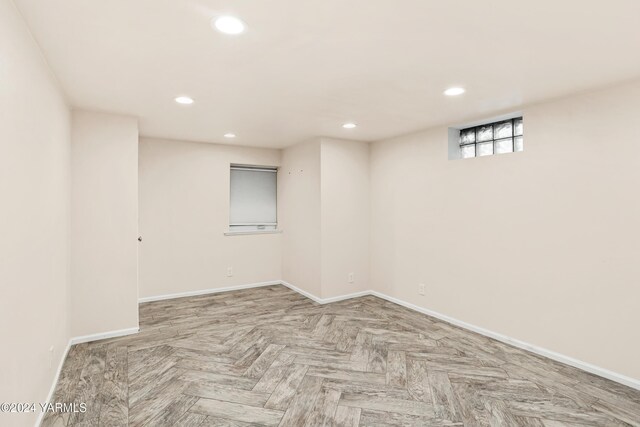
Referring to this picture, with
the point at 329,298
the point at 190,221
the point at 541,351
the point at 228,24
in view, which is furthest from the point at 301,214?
the point at 228,24

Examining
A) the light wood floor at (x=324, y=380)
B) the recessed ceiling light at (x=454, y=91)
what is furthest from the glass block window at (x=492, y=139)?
the light wood floor at (x=324, y=380)

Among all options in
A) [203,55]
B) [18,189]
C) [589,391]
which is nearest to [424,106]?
[203,55]

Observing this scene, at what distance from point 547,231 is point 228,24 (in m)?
3.08

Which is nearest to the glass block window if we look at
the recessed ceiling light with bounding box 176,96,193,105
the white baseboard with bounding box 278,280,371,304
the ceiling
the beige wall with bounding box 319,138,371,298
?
the ceiling

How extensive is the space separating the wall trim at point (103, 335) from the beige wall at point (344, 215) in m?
2.33

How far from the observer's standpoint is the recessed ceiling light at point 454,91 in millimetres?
2714

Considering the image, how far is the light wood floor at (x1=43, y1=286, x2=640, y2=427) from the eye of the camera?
2172 millimetres

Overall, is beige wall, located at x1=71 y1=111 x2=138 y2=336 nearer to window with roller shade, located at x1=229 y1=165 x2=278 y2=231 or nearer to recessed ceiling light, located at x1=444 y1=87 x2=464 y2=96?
window with roller shade, located at x1=229 y1=165 x2=278 y2=231

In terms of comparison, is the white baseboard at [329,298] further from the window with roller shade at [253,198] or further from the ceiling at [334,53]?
the ceiling at [334,53]

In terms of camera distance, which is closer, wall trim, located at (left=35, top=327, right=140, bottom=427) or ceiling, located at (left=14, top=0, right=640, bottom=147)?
ceiling, located at (left=14, top=0, right=640, bottom=147)

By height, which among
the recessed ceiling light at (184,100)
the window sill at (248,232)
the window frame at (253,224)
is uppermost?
the recessed ceiling light at (184,100)

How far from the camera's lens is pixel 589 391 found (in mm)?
2459

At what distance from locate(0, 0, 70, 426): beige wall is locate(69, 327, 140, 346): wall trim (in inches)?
25.6

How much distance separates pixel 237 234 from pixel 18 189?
12.3ft
